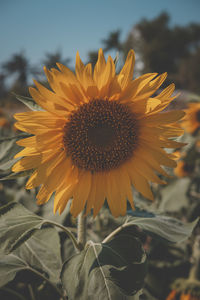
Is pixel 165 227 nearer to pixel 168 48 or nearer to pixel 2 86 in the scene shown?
pixel 2 86

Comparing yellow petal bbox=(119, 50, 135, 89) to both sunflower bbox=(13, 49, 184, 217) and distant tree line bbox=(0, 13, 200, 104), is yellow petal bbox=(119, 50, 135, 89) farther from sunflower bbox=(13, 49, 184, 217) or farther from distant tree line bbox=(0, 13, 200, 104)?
distant tree line bbox=(0, 13, 200, 104)

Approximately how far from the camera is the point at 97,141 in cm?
145

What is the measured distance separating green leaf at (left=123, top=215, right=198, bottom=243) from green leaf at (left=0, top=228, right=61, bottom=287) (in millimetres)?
429

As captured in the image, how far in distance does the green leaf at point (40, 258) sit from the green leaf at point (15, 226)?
182 mm

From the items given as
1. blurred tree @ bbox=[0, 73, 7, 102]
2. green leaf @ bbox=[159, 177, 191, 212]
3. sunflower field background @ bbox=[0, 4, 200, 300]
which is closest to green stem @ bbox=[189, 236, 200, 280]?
sunflower field background @ bbox=[0, 4, 200, 300]

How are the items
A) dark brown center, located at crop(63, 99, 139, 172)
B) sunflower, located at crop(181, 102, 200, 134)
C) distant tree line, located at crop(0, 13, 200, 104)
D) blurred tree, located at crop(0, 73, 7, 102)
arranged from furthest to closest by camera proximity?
distant tree line, located at crop(0, 13, 200, 104), blurred tree, located at crop(0, 73, 7, 102), sunflower, located at crop(181, 102, 200, 134), dark brown center, located at crop(63, 99, 139, 172)

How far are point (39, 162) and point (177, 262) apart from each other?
1.78m

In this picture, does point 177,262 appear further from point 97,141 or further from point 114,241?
point 97,141

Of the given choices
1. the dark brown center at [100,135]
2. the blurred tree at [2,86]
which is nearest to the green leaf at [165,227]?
the dark brown center at [100,135]

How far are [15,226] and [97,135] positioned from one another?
66 centimetres

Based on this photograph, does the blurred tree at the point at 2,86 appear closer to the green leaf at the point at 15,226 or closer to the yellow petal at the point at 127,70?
the green leaf at the point at 15,226

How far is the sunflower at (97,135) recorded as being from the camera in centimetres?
109

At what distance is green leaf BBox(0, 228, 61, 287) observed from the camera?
1.34 meters

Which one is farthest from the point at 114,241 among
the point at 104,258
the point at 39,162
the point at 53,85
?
the point at 53,85
